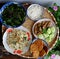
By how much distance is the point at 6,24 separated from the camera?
4.00ft

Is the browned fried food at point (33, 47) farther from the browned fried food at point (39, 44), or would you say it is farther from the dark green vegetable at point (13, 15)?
the dark green vegetable at point (13, 15)

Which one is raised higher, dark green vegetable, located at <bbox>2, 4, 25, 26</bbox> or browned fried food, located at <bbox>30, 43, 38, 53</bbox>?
dark green vegetable, located at <bbox>2, 4, 25, 26</bbox>

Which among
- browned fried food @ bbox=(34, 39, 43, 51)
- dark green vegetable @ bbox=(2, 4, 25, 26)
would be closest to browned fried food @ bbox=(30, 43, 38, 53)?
browned fried food @ bbox=(34, 39, 43, 51)

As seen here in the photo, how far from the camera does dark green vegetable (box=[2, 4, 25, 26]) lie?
4.01 ft

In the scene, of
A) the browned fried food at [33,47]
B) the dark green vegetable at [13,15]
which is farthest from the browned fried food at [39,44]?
the dark green vegetable at [13,15]

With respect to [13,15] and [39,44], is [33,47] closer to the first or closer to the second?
[39,44]

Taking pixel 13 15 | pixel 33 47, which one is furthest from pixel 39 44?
pixel 13 15

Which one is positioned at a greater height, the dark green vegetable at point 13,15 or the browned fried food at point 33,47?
the dark green vegetable at point 13,15

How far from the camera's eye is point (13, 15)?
1.24 meters

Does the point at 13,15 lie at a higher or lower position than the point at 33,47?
higher

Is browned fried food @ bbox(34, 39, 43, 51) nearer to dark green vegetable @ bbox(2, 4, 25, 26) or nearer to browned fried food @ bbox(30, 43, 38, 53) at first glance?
browned fried food @ bbox(30, 43, 38, 53)

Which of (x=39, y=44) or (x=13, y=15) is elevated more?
(x=13, y=15)

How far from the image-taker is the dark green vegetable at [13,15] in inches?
48.2

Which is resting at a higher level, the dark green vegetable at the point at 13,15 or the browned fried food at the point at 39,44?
the dark green vegetable at the point at 13,15
